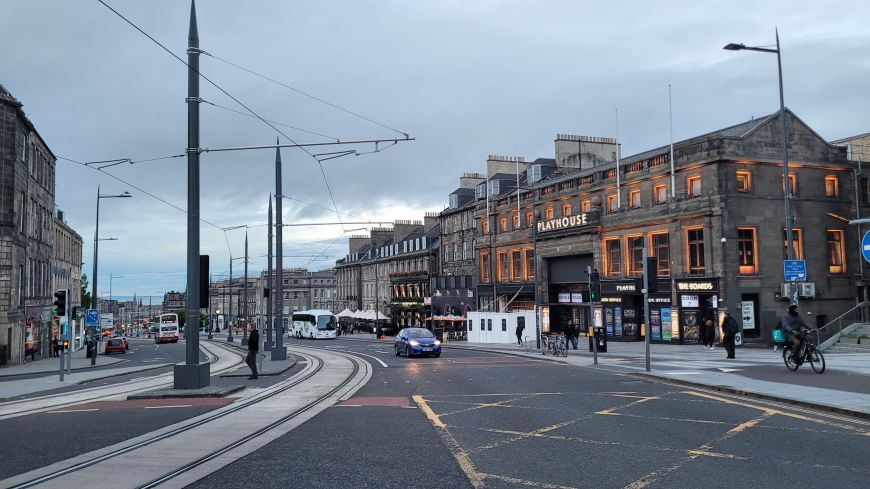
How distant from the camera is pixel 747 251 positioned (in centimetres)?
3725

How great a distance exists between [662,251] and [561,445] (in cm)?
3359

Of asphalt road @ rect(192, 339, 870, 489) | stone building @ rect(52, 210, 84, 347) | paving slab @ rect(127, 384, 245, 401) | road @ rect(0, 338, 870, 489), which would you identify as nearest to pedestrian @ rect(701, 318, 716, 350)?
road @ rect(0, 338, 870, 489)

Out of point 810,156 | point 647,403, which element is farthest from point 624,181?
point 647,403

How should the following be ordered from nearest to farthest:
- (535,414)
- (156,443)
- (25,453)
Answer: (25,453)
(156,443)
(535,414)

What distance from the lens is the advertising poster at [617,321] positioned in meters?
44.3

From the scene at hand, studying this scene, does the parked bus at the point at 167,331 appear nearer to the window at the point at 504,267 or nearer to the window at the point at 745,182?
the window at the point at 504,267

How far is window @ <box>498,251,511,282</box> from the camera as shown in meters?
57.4

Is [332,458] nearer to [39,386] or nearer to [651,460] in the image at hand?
[651,460]

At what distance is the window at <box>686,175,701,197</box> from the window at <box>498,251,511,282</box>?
2085 centimetres

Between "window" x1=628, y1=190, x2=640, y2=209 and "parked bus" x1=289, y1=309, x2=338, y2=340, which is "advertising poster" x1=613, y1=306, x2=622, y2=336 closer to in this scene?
"window" x1=628, y1=190, x2=640, y2=209

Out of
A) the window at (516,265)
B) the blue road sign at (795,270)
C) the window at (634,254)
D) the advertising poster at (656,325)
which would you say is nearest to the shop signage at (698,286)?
the advertising poster at (656,325)

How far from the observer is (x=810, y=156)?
38875mm

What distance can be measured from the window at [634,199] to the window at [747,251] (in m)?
7.03

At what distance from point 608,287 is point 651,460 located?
37445mm
